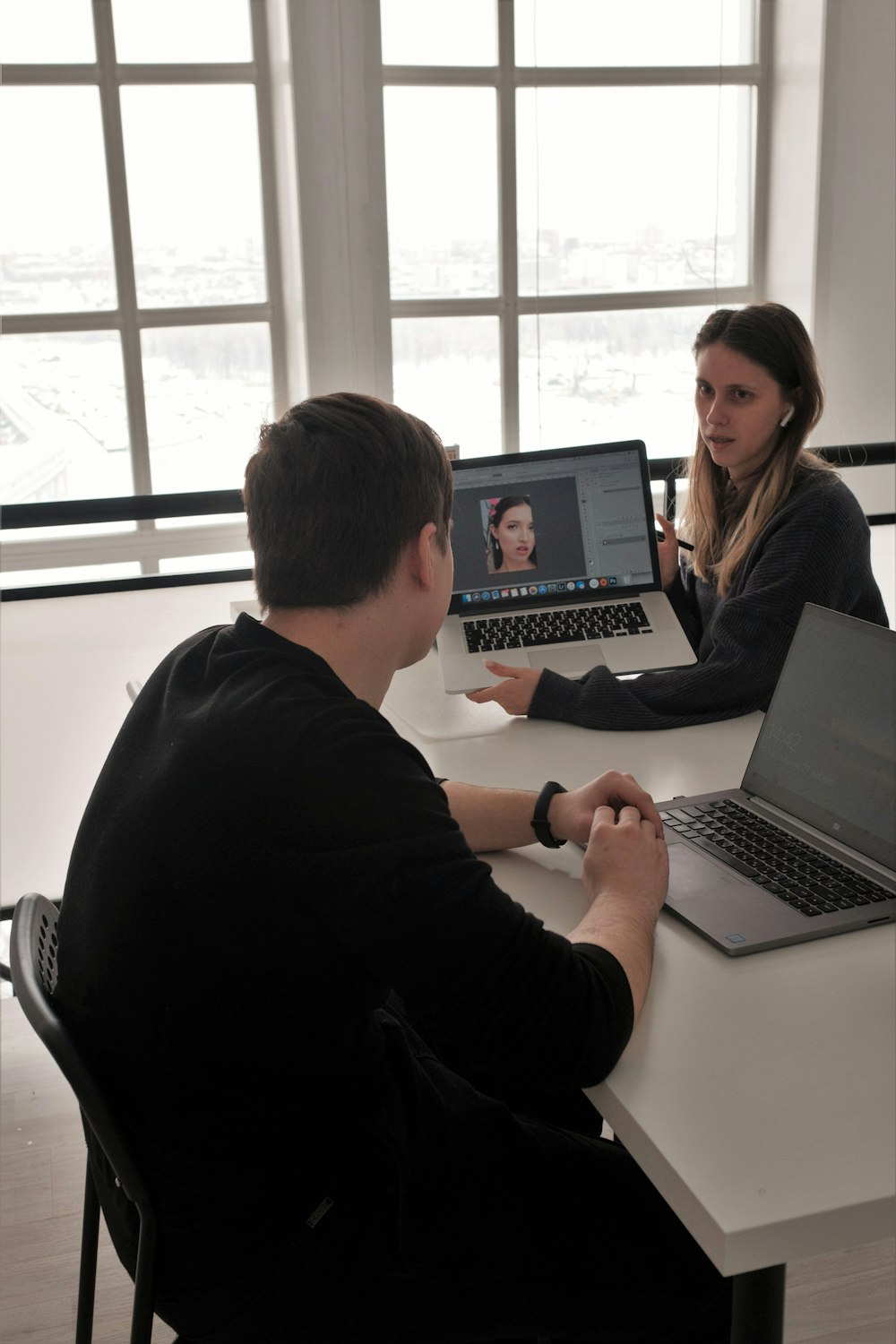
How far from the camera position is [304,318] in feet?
10.1

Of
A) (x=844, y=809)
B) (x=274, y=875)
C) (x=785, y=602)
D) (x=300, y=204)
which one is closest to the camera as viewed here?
(x=274, y=875)

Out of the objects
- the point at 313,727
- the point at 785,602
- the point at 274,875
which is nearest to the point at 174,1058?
the point at 274,875

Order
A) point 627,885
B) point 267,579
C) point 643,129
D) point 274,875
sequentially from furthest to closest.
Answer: point 643,129 → point 627,885 → point 267,579 → point 274,875

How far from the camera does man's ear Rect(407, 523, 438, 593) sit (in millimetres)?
1107

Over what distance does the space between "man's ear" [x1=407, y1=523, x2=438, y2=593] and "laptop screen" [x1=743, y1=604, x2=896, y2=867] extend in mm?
473

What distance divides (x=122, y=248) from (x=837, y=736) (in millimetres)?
2384

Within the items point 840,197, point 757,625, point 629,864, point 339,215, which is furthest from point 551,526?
point 840,197

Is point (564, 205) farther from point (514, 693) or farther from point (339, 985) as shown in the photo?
point (339, 985)

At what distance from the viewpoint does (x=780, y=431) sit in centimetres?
215

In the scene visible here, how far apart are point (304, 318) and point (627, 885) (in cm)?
222

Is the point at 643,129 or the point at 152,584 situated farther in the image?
the point at 643,129

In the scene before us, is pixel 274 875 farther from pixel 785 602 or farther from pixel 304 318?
pixel 304 318

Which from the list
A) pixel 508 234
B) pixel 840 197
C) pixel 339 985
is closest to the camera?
pixel 339 985

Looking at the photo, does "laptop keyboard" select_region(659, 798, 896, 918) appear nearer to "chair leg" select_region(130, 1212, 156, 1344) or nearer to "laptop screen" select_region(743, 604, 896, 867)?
"laptop screen" select_region(743, 604, 896, 867)
